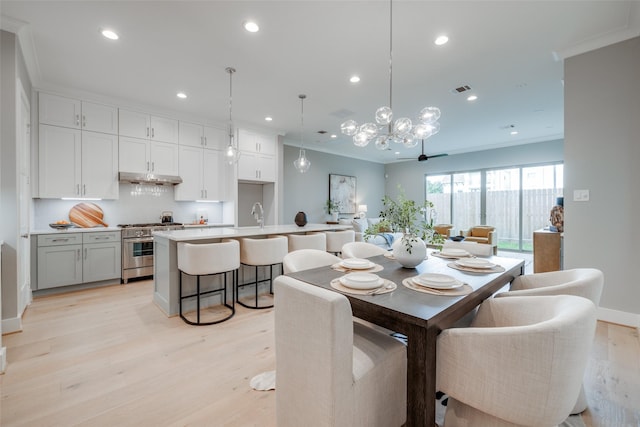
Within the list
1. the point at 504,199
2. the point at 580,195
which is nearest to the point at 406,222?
the point at 580,195

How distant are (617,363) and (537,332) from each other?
2019mm

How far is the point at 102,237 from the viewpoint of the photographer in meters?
4.04

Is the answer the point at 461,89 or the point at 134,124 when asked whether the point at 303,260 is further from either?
the point at 134,124

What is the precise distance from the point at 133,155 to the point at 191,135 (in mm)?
1005

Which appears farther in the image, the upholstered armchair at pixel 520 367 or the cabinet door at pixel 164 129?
the cabinet door at pixel 164 129

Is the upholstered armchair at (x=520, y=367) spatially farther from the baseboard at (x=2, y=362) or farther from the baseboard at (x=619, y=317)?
the baseboard at (x=2, y=362)

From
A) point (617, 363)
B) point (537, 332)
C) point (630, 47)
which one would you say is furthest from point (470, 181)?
point (537, 332)

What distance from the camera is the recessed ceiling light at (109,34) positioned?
2.62 meters

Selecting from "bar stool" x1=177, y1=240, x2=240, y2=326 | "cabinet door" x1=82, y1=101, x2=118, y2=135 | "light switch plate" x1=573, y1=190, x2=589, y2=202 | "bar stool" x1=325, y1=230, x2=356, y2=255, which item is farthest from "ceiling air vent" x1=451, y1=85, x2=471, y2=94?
"cabinet door" x1=82, y1=101, x2=118, y2=135

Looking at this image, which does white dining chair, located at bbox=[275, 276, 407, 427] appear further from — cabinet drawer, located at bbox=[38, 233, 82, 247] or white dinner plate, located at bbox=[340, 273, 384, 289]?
cabinet drawer, located at bbox=[38, 233, 82, 247]

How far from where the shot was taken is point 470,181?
25.5ft

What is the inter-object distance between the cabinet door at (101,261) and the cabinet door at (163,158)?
4.45ft

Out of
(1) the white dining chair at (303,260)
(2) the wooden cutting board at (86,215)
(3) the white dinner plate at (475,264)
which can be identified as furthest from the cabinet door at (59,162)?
(3) the white dinner plate at (475,264)

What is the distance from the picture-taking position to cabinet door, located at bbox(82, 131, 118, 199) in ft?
13.4
